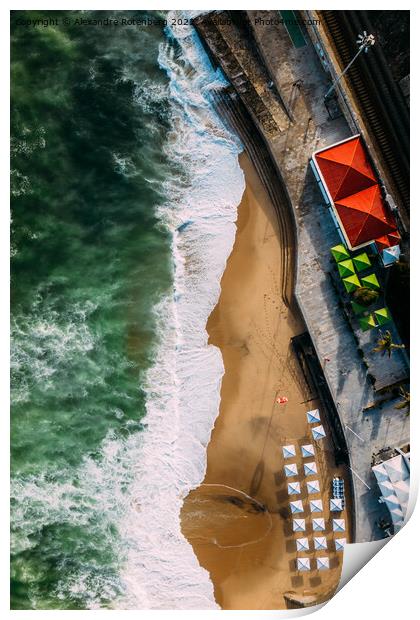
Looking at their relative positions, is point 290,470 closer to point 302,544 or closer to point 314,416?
point 314,416

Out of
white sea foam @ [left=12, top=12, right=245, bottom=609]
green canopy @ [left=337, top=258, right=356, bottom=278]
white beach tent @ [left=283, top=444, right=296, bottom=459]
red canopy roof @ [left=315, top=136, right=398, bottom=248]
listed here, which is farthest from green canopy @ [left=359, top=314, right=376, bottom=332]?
white sea foam @ [left=12, top=12, right=245, bottom=609]

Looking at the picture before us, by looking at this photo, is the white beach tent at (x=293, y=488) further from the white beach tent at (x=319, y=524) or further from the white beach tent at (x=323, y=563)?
the white beach tent at (x=323, y=563)

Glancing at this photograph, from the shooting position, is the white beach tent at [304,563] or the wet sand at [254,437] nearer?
the white beach tent at [304,563]

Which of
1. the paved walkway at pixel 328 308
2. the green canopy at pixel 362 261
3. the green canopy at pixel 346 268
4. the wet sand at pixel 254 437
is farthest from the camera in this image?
the wet sand at pixel 254 437

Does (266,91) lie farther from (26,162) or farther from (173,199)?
(26,162)

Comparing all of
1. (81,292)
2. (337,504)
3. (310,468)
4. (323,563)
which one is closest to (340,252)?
(310,468)

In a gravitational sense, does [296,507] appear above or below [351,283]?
below

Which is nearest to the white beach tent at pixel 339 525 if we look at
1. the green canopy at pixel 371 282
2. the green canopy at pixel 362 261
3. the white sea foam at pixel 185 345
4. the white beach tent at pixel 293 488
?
the white beach tent at pixel 293 488
